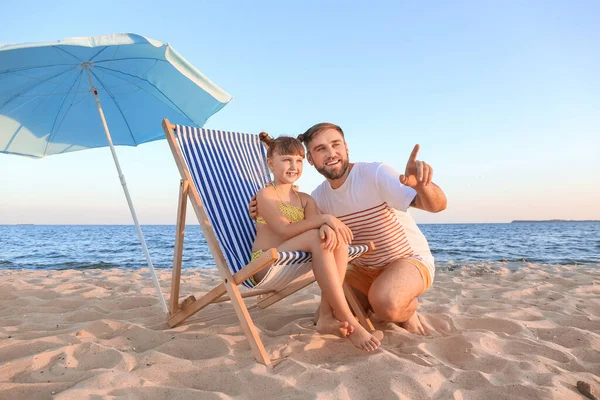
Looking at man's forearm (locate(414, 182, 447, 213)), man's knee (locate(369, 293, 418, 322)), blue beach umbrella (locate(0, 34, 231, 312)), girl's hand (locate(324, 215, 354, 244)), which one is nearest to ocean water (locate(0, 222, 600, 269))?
man's knee (locate(369, 293, 418, 322))

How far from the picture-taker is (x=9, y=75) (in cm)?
310

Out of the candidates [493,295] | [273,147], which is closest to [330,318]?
[273,147]

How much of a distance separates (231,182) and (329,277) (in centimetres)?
113

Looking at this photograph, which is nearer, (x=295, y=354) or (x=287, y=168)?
(x=295, y=354)

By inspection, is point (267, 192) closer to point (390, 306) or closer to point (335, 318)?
point (335, 318)

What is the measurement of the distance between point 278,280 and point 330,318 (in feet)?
1.27

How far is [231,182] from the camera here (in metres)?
2.95

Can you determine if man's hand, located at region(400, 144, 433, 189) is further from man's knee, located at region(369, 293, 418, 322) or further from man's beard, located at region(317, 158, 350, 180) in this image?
man's knee, located at region(369, 293, 418, 322)

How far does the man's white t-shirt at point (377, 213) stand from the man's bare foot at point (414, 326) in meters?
0.34

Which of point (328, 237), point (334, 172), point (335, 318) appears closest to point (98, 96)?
point (334, 172)

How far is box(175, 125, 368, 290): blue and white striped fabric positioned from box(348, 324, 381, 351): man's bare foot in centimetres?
42

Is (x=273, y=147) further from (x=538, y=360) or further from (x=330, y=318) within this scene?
(x=538, y=360)

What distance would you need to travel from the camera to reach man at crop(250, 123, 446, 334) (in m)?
2.44

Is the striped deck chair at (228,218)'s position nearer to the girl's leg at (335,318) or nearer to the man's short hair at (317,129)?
the girl's leg at (335,318)
